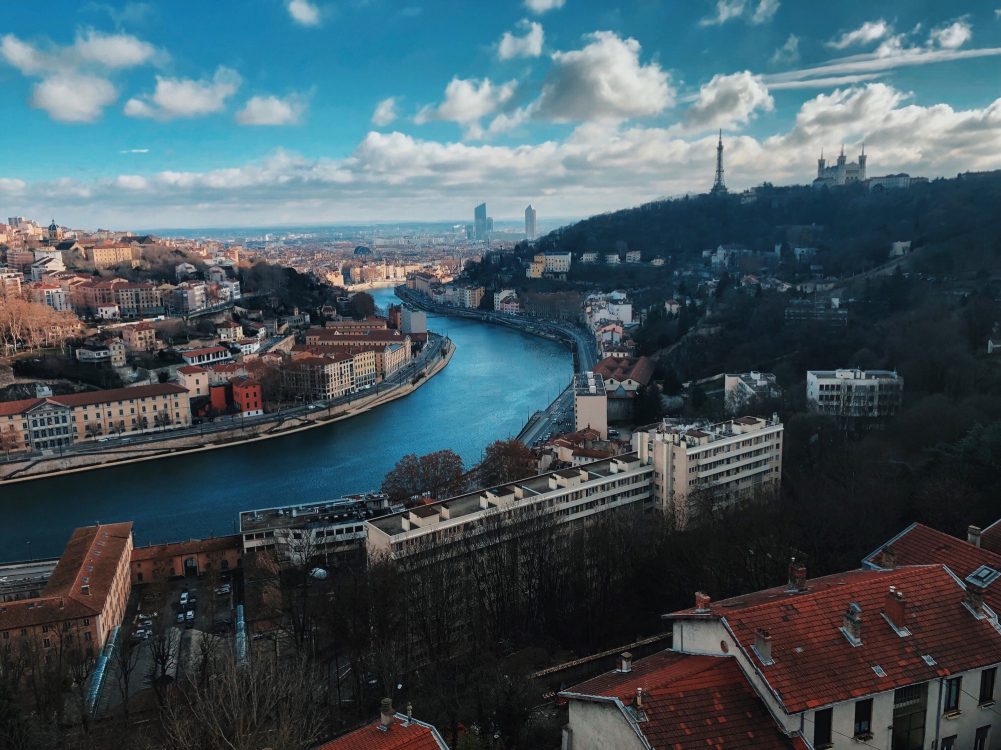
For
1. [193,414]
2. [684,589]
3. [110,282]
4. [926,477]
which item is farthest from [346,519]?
[110,282]

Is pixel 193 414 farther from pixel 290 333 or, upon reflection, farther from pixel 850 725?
pixel 850 725

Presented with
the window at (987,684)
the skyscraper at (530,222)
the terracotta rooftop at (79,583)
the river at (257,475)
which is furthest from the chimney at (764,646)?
the skyscraper at (530,222)

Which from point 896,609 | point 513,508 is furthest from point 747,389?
point 896,609

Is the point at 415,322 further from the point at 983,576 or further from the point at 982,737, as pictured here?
the point at 982,737

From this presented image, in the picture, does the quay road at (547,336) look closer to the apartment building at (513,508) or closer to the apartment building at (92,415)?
the apartment building at (513,508)

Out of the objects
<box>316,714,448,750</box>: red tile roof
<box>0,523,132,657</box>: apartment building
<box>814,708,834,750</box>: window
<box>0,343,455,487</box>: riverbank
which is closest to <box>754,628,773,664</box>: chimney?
<box>814,708,834,750</box>: window

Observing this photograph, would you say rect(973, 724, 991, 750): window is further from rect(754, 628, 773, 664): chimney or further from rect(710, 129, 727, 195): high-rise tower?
rect(710, 129, 727, 195): high-rise tower

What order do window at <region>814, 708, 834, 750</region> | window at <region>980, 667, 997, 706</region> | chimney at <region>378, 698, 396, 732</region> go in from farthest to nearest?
window at <region>980, 667, 997, 706</region> → chimney at <region>378, 698, 396, 732</region> → window at <region>814, 708, 834, 750</region>
